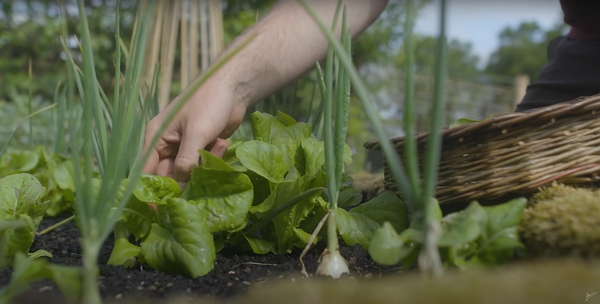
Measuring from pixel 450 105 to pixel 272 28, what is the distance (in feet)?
30.9

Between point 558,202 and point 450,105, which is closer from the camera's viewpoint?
point 558,202

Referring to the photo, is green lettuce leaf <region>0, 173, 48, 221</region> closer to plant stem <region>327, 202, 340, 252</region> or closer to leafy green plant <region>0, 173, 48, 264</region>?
leafy green plant <region>0, 173, 48, 264</region>

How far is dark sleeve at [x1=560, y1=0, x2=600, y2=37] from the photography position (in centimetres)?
142

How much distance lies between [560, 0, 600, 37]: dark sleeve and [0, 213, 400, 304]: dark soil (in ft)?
3.77

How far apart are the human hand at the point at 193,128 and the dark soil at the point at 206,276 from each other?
0.66 ft

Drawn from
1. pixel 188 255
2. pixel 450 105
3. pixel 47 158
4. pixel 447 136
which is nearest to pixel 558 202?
pixel 447 136

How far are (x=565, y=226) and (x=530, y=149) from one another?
0.17 m

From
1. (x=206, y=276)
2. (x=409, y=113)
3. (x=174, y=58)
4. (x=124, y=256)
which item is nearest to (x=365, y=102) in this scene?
(x=409, y=113)

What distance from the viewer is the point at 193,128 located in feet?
3.02

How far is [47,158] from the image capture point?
148 centimetres

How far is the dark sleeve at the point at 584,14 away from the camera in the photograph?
142 centimetres

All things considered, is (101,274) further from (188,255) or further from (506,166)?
(506,166)

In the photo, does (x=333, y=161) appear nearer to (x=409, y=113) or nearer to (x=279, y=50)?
(x=409, y=113)

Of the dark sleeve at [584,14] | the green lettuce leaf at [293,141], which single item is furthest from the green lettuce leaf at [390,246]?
the dark sleeve at [584,14]
